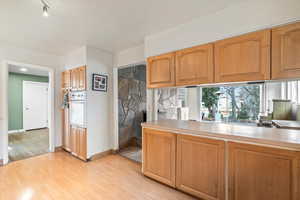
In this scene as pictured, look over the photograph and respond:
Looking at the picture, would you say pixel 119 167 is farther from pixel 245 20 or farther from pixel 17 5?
pixel 245 20

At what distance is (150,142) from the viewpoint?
2307 millimetres

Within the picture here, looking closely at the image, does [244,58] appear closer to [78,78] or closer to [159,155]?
[159,155]

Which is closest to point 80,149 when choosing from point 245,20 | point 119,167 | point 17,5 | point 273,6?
point 119,167

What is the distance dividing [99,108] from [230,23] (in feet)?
9.39

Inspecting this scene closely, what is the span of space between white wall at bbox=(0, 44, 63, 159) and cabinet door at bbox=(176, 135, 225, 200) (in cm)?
328

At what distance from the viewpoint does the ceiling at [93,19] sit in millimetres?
1744

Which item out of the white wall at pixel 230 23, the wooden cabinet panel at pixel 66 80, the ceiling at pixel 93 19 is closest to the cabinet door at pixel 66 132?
the wooden cabinet panel at pixel 66 80

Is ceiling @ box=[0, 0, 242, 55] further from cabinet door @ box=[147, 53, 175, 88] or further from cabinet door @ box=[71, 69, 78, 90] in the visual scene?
cabinet door @ box=[71, 69, 78, 90]

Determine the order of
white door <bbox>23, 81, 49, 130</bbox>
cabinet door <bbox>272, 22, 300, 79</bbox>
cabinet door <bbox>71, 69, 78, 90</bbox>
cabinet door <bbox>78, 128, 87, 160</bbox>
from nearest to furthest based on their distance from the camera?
cabinet door <bbox>272, 22, 300, 79</bbox>
cabinet door <bbox>78, 128, 87, 160</bbox>
cabinet door <bbox>71, 69, 78, 90</bbox>
white door <bbox>23, 81, 49, 130</bbox>

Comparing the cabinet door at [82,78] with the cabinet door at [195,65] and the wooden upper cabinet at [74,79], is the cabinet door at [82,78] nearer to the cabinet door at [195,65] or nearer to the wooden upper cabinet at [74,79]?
the wooden upper cabinet at [74,79]

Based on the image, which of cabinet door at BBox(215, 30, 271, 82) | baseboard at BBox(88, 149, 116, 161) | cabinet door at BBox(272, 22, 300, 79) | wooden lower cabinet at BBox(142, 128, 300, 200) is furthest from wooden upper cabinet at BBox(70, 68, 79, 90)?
cabinet door at BBox(272, 22, 300, 79)

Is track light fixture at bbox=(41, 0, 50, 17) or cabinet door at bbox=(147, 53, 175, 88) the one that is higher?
track light fixture at bbox=(41, 0, 50, 17)

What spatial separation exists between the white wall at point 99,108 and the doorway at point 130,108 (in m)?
0.30

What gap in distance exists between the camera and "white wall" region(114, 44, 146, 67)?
310 cm
